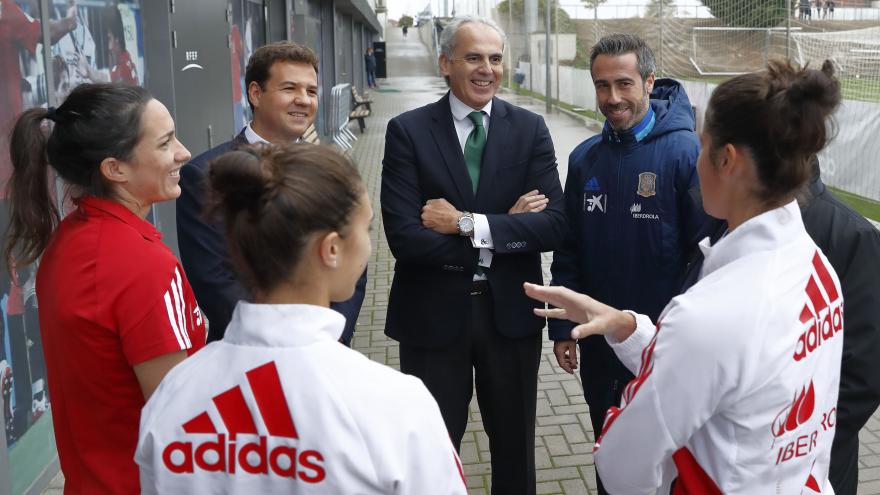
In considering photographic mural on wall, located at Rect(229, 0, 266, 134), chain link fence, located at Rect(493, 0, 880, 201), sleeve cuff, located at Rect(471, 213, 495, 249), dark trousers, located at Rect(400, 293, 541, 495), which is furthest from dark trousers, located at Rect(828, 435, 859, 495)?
photographic mural on wall, located at Rect(229, 0, 266, 134)

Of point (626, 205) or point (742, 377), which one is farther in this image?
point (626, 205)

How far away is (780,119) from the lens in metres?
1.52

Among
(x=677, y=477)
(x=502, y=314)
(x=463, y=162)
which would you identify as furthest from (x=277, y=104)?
(x=677, y=477)

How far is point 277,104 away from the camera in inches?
114

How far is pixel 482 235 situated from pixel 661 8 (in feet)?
49.9

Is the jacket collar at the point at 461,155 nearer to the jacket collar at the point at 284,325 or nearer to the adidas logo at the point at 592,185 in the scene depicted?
the adidas logo at the point at 592,185

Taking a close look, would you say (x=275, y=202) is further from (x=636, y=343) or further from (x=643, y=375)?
(x=636, y=343)

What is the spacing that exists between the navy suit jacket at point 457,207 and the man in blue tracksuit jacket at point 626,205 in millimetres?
149

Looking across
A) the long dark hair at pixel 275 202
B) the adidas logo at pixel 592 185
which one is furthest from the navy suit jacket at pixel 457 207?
the long dark hair at pixel 275 202

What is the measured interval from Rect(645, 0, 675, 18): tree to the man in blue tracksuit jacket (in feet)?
47.7

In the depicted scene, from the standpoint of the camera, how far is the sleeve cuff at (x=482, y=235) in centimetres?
283

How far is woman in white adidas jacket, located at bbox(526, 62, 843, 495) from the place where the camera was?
1.45 metres

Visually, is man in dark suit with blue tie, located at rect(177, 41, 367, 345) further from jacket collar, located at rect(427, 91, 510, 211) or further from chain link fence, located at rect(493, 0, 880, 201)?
chain link fence, located at rect(493, 0, 880, 201)

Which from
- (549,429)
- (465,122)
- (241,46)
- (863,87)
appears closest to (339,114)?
(241,46)
